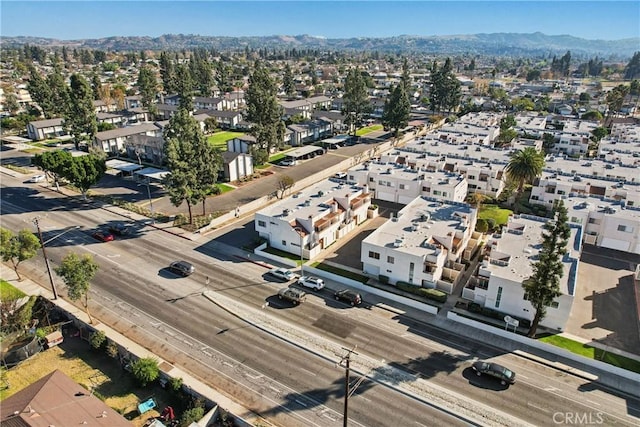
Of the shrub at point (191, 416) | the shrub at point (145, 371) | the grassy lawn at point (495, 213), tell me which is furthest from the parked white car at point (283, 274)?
the grassy lawn at point (495, 213)

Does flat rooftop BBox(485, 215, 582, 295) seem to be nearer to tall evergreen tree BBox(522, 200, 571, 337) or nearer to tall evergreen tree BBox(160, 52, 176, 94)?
tall evergreen tree BBox(522, 200, 571, 337)

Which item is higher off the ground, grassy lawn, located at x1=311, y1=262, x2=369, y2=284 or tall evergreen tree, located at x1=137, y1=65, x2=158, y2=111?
tall evergreen tree, located at x1=137, y1=65, x2=158, y2=111

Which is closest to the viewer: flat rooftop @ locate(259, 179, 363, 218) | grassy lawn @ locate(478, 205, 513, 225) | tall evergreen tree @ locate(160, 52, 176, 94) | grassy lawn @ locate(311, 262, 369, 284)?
grassy lawn @ locate(311, 262, 369, 284)

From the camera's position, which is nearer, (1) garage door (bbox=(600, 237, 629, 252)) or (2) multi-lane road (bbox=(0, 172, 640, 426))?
(2) multi-lane road (bbox=(0, 172, 640, 426))

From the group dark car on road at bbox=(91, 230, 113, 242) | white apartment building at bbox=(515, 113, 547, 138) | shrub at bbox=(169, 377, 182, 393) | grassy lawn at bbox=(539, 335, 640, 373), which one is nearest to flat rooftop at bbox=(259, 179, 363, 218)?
dark car on road at bbox=(91, 230, 113, 242)

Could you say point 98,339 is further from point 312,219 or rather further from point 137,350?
point 312,219

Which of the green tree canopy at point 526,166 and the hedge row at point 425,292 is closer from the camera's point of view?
the hedge row at point 425,292

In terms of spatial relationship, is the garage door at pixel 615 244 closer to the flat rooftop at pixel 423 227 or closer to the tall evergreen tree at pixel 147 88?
the flat rooftop at pixel 423 227

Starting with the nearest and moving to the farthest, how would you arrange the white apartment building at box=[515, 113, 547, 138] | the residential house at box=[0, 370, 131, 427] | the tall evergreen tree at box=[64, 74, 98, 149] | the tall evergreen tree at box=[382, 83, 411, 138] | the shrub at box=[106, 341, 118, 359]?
the residential house at box=[0, 370, 131, 427], the shrub at box=[106, 341, 118, 359], the tall evergreen tree at box=[64, 74, 98, 149], the tall evergreen tree at box=[382, 83, 411, 138], the white apartment building at box=[515, 113, 547, 138]
